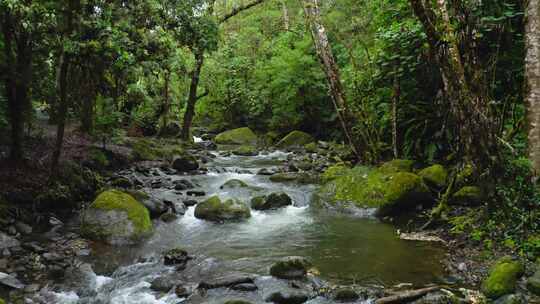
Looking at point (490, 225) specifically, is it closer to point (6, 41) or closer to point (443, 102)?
point (443, 102)

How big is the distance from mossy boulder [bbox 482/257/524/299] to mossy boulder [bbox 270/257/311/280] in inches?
93.8

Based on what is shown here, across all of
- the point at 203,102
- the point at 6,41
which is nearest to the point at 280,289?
the point at 6,41

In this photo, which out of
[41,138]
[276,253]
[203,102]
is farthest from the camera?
[203,102]

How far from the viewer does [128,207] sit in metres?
8.80

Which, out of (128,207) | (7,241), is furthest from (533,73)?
(7,241)

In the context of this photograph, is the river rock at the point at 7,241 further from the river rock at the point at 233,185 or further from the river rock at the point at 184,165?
the river rock at the point at 184,165

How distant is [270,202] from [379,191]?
2.57 m

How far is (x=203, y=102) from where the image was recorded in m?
30.8

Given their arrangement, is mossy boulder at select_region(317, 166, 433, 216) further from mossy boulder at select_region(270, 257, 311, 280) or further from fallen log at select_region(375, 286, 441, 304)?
fallen log at select_region(375, 286, 441, 304)

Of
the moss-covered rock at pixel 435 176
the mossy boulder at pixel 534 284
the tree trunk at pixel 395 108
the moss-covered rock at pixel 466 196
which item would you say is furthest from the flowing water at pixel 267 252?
the tree trunk at pixel 395 108

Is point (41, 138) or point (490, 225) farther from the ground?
point (41, 138)

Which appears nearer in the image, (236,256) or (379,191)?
(236,256)

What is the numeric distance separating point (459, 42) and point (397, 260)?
351 cm

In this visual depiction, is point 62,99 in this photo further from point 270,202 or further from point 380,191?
point 380,191
